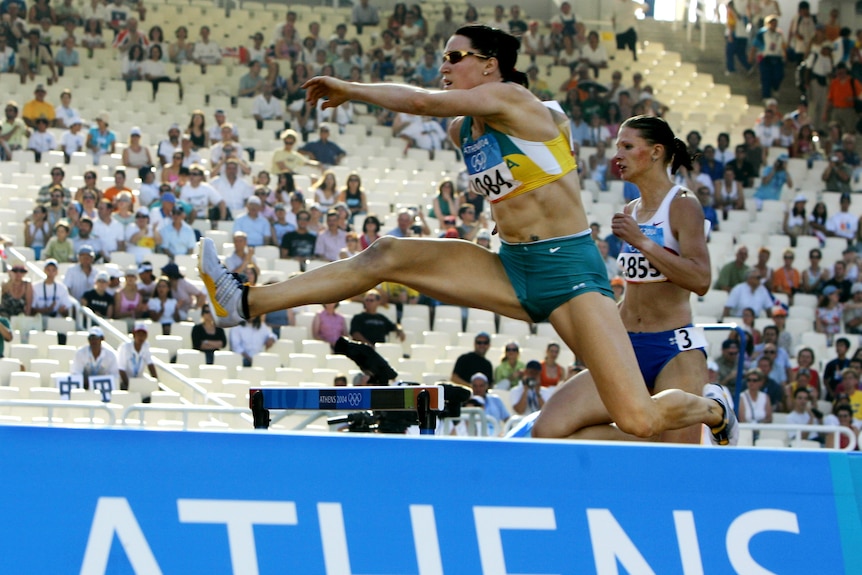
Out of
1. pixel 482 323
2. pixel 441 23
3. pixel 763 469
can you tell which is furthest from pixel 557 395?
pixel 441 23

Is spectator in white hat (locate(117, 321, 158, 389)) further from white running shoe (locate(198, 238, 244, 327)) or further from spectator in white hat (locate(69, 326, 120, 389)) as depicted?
white running shoe (locate(198, 238, 244, 327))

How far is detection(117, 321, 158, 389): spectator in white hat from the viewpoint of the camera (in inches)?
476

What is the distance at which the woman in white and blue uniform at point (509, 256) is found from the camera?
5629 millimetres

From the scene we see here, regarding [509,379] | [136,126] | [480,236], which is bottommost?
[509,379]

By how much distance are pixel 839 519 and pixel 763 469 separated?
0.80 ft

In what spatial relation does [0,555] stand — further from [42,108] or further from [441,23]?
[441,23]

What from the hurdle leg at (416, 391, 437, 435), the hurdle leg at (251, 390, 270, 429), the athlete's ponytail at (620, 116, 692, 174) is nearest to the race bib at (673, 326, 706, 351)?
the athlete's ponytail at (620, 116, 692, 174)

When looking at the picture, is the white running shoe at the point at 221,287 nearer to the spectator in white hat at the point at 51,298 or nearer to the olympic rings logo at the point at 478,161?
the olympic rings logo at the point at 478,161

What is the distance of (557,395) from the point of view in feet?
21.2

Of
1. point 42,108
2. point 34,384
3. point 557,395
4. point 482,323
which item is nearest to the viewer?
point 557,395

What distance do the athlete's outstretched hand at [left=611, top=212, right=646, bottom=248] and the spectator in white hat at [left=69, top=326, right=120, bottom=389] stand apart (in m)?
6.72

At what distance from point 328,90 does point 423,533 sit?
2312mm

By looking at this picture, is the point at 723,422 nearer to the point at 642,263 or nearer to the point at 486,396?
the point at 642,263

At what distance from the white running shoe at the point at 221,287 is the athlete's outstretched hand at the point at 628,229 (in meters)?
1.72
